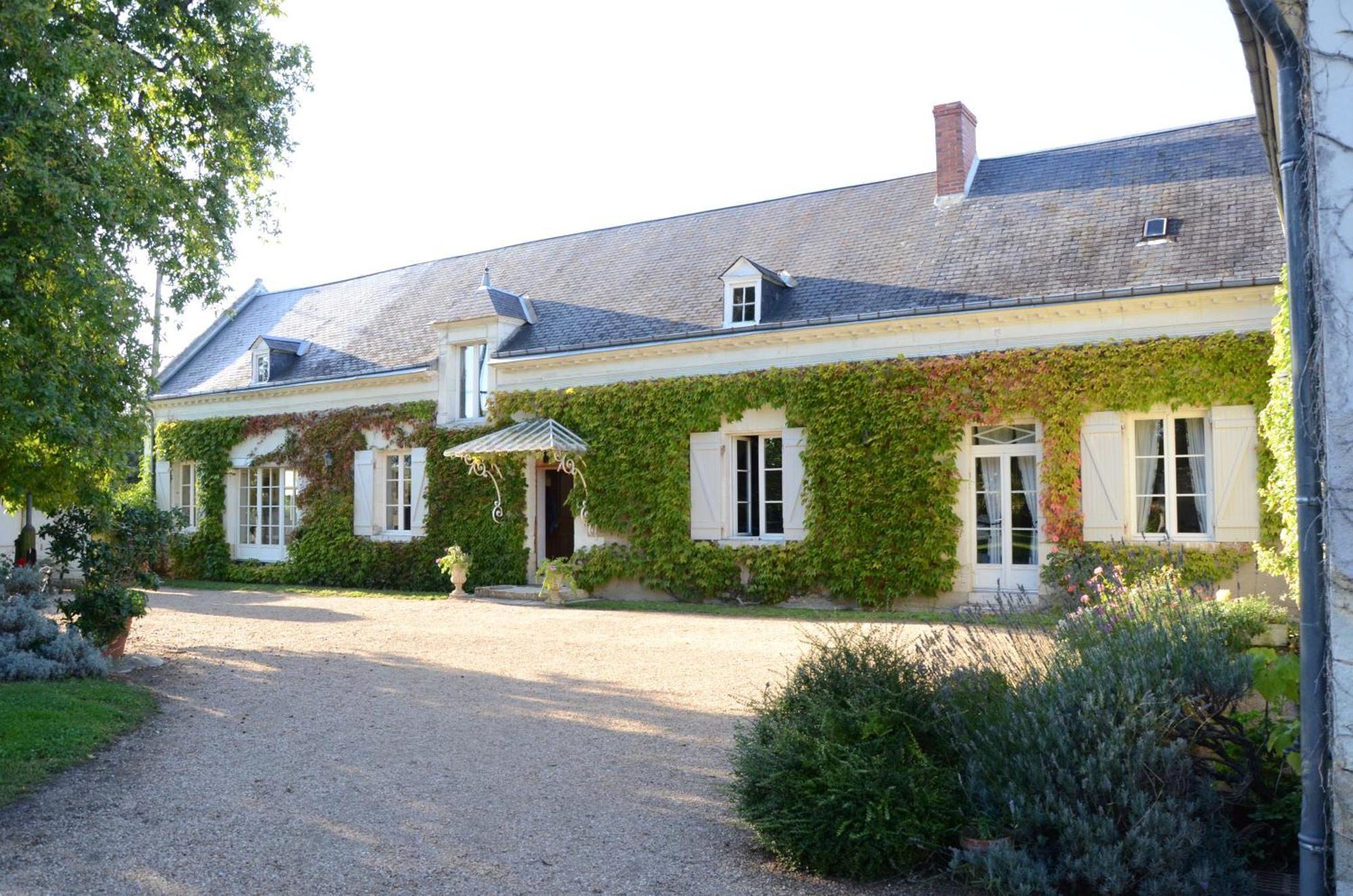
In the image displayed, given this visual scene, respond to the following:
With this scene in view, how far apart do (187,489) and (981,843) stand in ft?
71.1

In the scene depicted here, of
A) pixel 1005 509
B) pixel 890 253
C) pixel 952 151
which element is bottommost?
pixel 1005 509

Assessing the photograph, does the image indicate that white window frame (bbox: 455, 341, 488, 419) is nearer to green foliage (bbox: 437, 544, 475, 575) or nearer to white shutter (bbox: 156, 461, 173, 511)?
green foliage (bbox: 437, 544, 475, 575)

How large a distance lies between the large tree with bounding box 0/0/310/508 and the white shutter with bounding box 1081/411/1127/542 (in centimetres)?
983

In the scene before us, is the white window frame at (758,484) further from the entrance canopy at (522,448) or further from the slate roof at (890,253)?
the entrance canopy at (522,448)

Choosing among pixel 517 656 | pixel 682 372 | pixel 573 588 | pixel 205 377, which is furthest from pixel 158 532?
pixel 205 377

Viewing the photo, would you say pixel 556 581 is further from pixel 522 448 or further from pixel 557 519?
pixel 557 519

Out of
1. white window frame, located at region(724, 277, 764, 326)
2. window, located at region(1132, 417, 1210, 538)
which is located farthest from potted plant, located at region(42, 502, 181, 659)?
window, located at region(1132, 417, 1210, 538)

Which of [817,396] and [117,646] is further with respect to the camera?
[817,396]

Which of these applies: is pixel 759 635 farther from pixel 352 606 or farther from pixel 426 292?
pixel 426 292

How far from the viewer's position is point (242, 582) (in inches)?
786

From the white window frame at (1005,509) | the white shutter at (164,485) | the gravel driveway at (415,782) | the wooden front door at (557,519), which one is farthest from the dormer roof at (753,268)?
the white shutter at (164,485)

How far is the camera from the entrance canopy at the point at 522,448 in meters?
15.9

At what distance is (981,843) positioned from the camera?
12.9 ft

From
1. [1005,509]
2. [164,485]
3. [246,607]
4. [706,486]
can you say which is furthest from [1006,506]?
[164,485]
